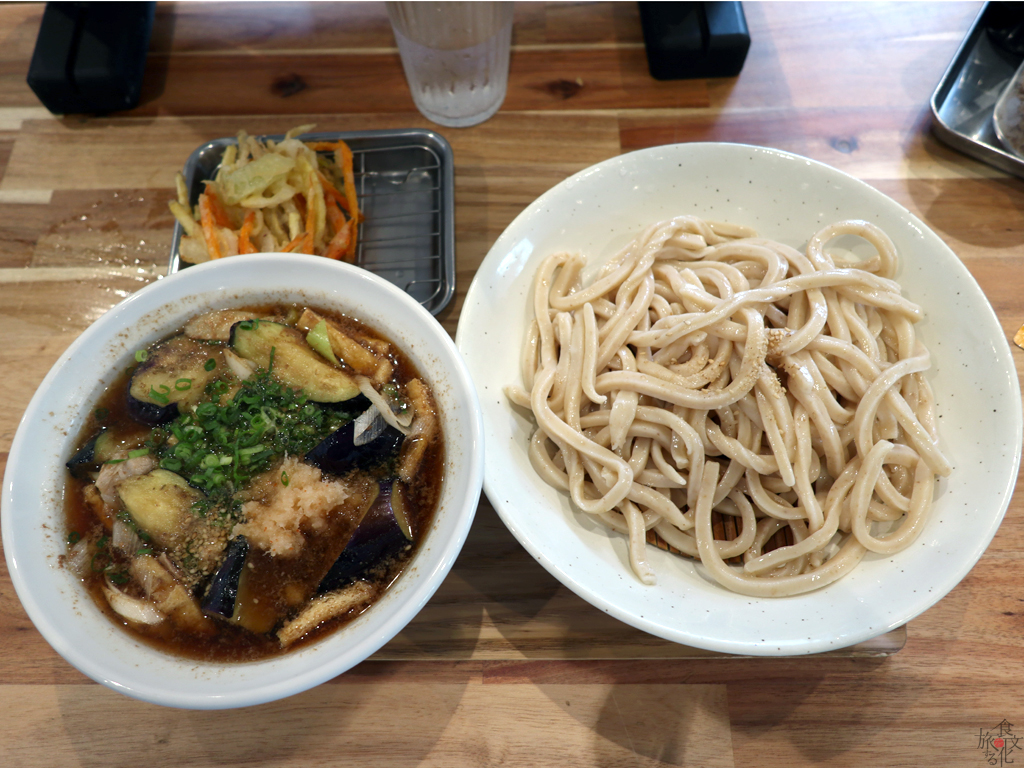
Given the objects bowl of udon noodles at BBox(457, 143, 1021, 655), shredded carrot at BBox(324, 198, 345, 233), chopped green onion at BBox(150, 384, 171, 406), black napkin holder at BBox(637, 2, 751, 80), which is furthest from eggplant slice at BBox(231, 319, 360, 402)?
black napkin holder at BBox(637, 2, 751, 80)

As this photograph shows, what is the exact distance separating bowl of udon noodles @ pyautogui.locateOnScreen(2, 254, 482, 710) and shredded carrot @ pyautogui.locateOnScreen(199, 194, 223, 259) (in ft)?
2.41

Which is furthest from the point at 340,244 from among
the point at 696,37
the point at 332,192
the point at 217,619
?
the point at 696,37

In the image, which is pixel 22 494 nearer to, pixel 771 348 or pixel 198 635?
pixel 198 635

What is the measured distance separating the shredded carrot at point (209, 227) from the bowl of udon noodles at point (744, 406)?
3.97 feet

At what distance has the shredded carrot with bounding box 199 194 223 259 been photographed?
2.61m

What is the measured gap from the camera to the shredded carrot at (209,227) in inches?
103

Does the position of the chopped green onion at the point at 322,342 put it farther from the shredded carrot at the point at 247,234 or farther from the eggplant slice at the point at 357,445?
the shredded carrot at the point at 247,234

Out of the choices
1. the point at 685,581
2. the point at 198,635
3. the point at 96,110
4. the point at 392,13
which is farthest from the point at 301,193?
the point at 685,581

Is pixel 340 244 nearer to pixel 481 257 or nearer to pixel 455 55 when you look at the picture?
Result: pixel 481 257

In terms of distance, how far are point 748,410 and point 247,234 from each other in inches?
85.8

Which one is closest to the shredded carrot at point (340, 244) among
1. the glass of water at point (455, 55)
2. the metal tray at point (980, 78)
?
the glass of water at point (455, 55)

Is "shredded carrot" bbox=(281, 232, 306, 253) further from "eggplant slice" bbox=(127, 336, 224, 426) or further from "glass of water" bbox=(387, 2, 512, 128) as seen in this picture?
"glass of water" bbox=(387, 2, 512, 128)

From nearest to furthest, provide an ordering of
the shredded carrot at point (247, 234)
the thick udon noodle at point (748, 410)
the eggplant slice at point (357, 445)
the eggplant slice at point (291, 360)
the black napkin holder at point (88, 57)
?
the eggplant slice at point (357, 445), the eggplant slice at point (291, 360), the thick udon noodle at point (748, 410), the shredded carrot at point (247, 234), the black napkin holder at point (88, 57)

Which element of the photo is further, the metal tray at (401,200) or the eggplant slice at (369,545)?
the metal tray at (401,200)
